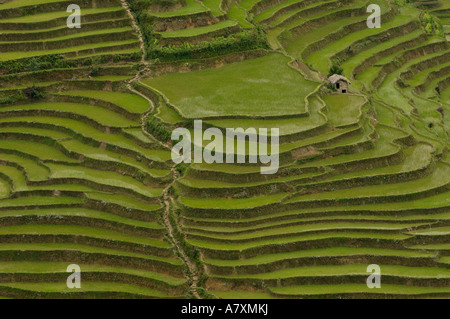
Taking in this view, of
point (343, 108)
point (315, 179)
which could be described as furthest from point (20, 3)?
point (315, 179)

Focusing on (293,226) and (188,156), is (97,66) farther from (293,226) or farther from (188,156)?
(293,226)

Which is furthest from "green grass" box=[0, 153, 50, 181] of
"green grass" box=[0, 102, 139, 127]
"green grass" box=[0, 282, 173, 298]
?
"green grass" box=[0, 282, 173, 298]

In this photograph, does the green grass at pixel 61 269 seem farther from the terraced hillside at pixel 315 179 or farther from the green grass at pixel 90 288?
the terraced hillside at pixel 315 179

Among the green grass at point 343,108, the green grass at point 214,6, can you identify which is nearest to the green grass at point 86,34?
the green grass at point 214,6

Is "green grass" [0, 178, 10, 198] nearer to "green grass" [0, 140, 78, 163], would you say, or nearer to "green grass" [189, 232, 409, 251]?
"green grass" [0, 140, 78, 163]

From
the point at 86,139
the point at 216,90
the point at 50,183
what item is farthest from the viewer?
the point at 216,90

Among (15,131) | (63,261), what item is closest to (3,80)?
(15,131)
